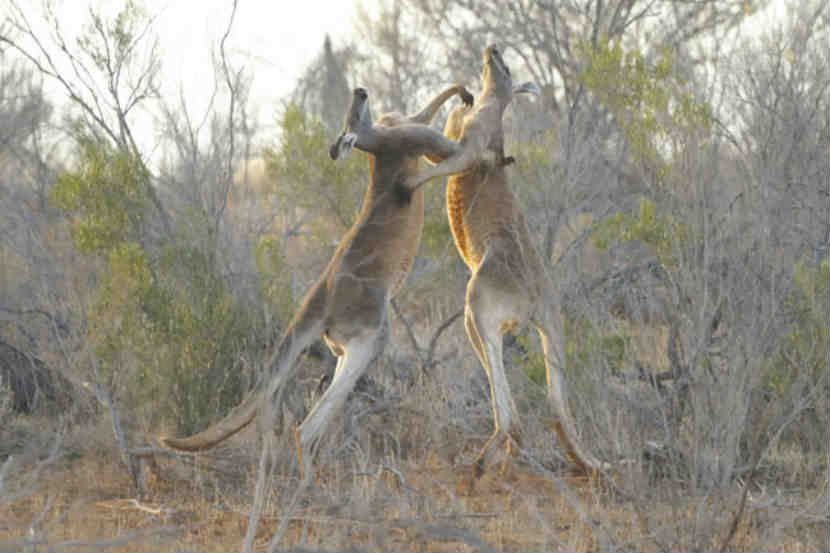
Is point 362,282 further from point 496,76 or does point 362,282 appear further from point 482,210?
point 496,76

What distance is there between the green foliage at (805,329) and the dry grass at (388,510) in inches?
27.0

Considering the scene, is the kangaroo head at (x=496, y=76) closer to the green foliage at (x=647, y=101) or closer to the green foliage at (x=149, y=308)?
the green foliage at (x=647, y=101)

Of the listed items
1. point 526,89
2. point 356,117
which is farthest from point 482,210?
point 356,117

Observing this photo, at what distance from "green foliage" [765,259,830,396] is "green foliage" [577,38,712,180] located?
1141 mm

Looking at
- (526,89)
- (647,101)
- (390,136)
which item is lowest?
(390,136)

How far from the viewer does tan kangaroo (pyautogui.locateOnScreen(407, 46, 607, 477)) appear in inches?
246

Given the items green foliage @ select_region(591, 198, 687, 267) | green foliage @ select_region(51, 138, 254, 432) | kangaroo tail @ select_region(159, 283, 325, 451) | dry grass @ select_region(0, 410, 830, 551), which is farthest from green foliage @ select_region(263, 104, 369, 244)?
kangaroo tail @ select_region(159, 283, 325, 451)

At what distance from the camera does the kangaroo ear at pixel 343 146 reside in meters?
5.45

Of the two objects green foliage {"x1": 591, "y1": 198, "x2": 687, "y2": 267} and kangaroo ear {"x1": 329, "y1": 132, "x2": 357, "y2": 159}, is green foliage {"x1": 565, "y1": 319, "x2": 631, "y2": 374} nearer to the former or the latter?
green foliage {"x1": 591, "y1": 198, "x2": 687, "y2": 267}

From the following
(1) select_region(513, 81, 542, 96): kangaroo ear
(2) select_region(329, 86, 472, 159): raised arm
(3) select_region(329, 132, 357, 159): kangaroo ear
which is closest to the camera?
(3) select_region(329, 132, 357, 159): kangaroo ear

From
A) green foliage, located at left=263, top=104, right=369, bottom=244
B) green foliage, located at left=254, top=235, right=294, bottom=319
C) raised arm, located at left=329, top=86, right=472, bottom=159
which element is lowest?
green foliage, located at left=254, top=235, right=294, bottom=319

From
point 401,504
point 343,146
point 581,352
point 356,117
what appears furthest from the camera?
point 581,352

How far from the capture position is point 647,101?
580cm

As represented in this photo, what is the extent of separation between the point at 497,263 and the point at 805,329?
187cm
